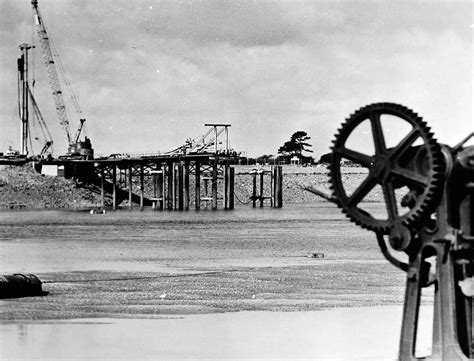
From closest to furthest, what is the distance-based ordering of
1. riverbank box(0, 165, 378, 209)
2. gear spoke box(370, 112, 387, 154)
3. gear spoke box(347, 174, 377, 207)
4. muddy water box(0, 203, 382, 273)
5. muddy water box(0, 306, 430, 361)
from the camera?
gear spoke box(370, 112, 387, 154), gear spoke box(347, 174, 377, 207), muddy water box(0, 306, 430, 361), muddy water box(0, 203, 382, 273), riverbank box(0, 165, 378, 209)

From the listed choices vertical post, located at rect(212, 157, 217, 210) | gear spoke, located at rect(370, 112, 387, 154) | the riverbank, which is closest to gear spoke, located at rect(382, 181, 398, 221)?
gear spoke, located at rect(370, 112, 387, 154)

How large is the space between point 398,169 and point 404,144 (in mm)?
372

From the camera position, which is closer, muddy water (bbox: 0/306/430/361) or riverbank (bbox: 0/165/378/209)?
muddy water (bbox: 0/306/430/361)

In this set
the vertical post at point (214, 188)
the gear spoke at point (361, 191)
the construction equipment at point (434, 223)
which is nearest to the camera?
the construction equipment at point (434, 223)

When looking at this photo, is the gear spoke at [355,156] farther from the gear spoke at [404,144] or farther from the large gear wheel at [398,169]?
the gear spoke at [404,144]

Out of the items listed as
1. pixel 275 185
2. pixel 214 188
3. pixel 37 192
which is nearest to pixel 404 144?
pixel 214 188

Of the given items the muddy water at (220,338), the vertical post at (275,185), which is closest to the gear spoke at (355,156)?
the muddy water at (220,338)

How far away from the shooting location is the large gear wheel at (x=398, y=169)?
14.3 meters

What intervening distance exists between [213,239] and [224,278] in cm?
2808

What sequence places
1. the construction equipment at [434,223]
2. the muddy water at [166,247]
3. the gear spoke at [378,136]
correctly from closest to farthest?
the construction equipment at [434,223] → the gear spoke at [378,136] → the muddy water at [166,247]

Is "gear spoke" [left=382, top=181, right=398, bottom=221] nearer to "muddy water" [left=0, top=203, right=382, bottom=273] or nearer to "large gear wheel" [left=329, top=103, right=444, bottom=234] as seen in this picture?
"large gear wheel" [left=329, top=103, right=444, bottom=234]

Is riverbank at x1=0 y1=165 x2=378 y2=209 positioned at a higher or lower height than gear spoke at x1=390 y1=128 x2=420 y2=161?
higher

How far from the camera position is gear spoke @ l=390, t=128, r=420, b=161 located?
14633 mm

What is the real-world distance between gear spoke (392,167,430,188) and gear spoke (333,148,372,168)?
0.63 metres
